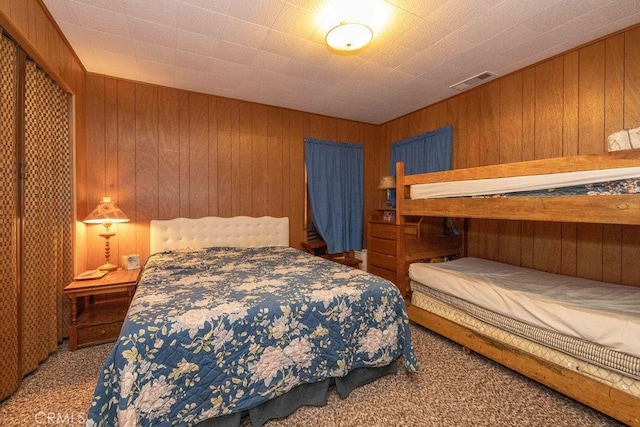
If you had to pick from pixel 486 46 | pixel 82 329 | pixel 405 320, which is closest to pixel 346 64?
pixel 486 46

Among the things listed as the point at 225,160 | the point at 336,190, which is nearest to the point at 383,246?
the point at 336,190

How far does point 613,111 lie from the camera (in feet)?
7.68

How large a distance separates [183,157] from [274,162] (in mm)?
1162

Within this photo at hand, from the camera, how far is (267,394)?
5.14 feet

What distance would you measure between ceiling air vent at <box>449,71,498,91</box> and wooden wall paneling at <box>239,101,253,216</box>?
258 centimetres

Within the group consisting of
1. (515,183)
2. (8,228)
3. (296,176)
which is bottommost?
(8,228)

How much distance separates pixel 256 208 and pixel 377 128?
2.50 metres

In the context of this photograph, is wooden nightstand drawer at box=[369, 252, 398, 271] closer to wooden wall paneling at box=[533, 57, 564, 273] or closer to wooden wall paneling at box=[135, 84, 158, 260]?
wooden wall paneling at box=[533, 57, 564, 273]

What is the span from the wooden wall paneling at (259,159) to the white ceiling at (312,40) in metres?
0.47

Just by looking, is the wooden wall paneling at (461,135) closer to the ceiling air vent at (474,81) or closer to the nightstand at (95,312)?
the ceiling air vent at (474,81)

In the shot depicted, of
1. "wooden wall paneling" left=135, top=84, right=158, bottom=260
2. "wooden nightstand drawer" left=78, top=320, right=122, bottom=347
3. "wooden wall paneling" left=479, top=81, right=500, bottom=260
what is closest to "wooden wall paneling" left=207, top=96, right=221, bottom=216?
"wooden wall paneling" left=135, top=84, right=158, bottom=260

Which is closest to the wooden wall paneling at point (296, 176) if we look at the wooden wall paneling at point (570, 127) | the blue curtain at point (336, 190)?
the blue curtain at point (336, 190)

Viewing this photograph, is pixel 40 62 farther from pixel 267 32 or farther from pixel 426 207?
pixel 426 207

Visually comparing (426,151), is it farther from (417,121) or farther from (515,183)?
(515,183)
